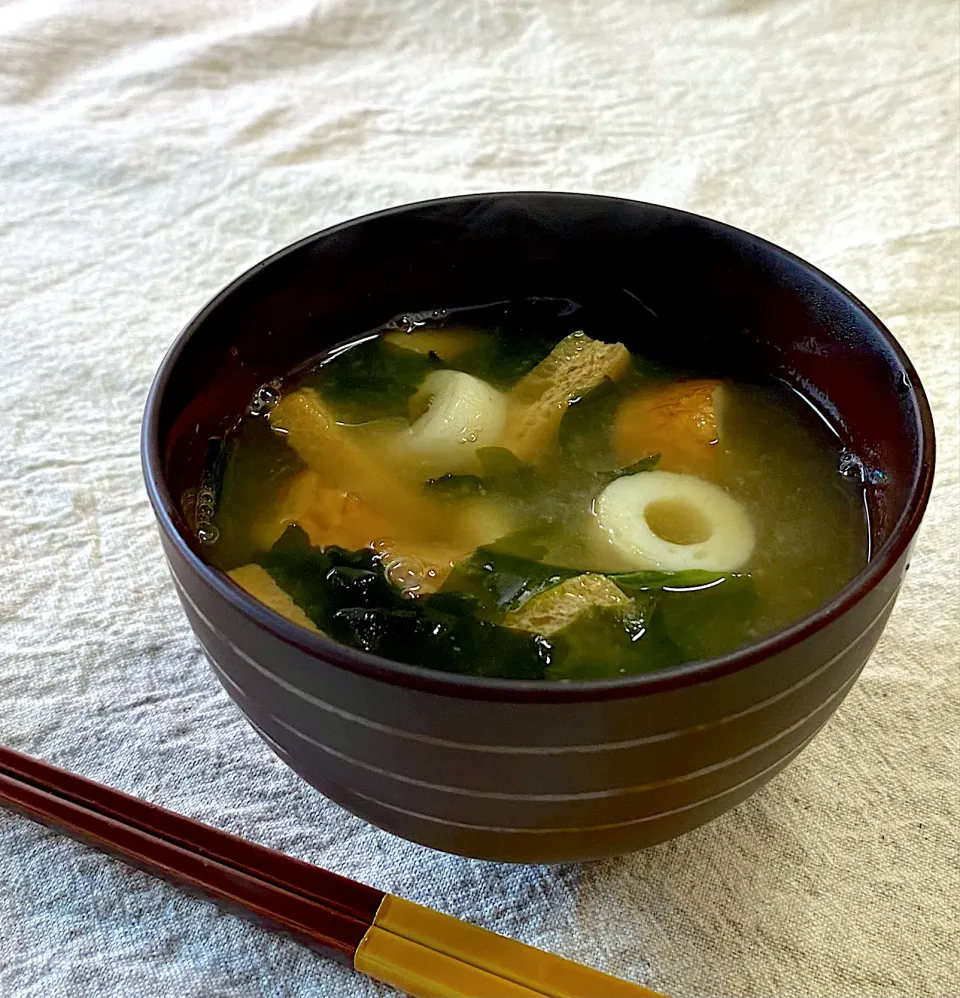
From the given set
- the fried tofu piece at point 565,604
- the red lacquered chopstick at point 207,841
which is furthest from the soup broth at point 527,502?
the red lacquered chopstick at point 207,841

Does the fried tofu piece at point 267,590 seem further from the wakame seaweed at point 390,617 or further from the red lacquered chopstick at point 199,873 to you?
the red lacquered chopstick at point 199,873

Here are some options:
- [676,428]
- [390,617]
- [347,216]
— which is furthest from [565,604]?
[347,216]

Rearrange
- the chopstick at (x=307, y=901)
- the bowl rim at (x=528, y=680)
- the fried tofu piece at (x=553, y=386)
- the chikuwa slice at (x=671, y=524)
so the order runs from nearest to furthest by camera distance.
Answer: the bowl rim at (x=528, y=680) → the chopstick at (x=307, y=901) → the chikuwa slice at (x=671, y=524) → the fried tofu piece at (x=553, y=386)

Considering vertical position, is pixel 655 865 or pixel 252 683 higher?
pixel 252 683

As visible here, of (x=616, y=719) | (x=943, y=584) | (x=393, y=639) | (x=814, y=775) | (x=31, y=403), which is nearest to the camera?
(x=616, y=719)

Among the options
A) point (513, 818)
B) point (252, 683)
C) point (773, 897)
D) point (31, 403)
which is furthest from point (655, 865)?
point (31, 403)

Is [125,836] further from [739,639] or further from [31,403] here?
[31,403]

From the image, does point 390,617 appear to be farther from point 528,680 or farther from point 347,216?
point 347,216
